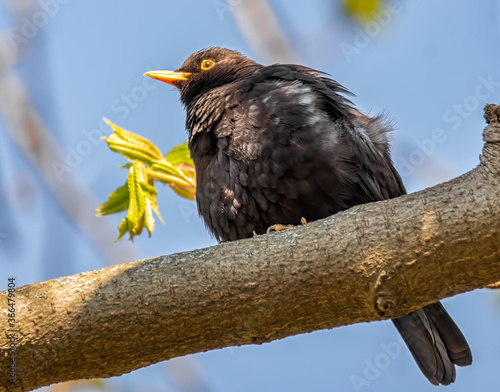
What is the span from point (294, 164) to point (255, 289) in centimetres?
142

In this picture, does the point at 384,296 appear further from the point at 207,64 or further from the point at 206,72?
the point at 207,64

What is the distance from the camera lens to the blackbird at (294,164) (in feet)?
14.0

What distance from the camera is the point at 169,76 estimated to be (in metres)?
5.87

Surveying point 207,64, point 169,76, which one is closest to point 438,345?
point 207,64

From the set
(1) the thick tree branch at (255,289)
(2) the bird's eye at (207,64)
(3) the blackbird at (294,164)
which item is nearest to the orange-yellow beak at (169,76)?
(2) the bird's eye at (207,64)

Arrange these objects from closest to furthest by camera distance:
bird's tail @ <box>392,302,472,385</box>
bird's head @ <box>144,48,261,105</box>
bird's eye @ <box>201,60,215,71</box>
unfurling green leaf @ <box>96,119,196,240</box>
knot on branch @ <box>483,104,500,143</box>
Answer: knot on branch @ <box>483,104,500,143</box>, unfurling green leaf @ <box>96,119,196,240</box>, bird's tail @ <box>392,302,472,385</box>, bird's head @ <box>144,48,261,105</box>, bird's eye @ <box>201,60,215,71</box>

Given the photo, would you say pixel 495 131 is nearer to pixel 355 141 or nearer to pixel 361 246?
pixel 361 246

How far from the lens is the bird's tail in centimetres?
432

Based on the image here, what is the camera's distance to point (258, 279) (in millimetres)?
3023

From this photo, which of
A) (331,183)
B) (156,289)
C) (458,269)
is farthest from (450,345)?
(156,289)

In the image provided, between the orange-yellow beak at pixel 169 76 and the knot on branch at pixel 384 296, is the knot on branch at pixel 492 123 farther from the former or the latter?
the orange-yellow beak at pixel 169 76

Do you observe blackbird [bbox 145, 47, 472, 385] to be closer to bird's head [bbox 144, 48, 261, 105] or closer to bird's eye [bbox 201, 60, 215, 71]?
bird's head [bbox 144, 48, 261, 105]

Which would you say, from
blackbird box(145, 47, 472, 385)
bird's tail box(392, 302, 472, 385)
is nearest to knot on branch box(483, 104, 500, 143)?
blackbird box(145, 47, 472, 385)

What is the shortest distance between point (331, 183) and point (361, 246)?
1.36 metres
